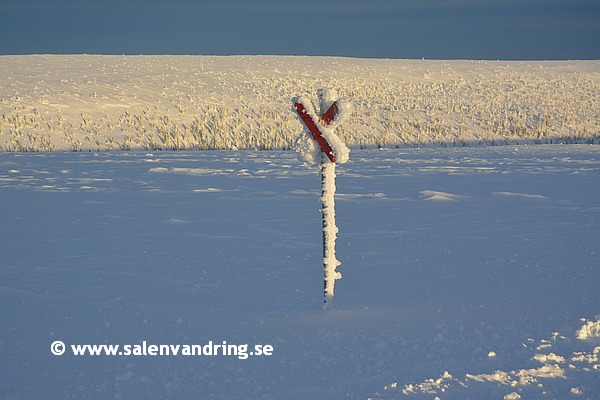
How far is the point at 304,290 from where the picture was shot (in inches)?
253

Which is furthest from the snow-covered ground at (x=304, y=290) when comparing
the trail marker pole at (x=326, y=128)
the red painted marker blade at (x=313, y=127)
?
the red painted marker blade at (x=313, y=127)

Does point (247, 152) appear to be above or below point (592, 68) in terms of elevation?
below

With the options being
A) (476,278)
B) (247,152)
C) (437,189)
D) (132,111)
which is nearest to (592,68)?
(132,111)

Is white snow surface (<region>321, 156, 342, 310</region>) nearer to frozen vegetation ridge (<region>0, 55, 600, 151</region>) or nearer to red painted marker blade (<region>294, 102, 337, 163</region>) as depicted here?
red painted marker blade (<region>294, 102, 337, 163</region>)

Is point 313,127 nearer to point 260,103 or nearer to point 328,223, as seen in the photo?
point 328,223

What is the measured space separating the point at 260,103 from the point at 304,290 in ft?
86.5

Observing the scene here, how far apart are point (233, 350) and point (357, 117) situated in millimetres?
24234

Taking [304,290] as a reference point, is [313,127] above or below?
above

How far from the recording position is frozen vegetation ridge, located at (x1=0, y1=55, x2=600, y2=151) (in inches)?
961

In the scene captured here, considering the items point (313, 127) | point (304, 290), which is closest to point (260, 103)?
point (304, 290)

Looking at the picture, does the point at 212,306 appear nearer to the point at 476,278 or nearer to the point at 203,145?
the point at 476,278

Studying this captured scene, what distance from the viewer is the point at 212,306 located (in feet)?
19.6

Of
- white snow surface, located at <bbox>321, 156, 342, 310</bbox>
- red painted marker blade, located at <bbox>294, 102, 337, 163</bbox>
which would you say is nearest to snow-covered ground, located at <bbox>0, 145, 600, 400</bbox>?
white snow surface, located at <bbox>321, 156, 342, 310</bbox>

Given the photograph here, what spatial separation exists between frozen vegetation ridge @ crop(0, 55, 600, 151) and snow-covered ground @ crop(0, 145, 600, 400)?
11.3 m
